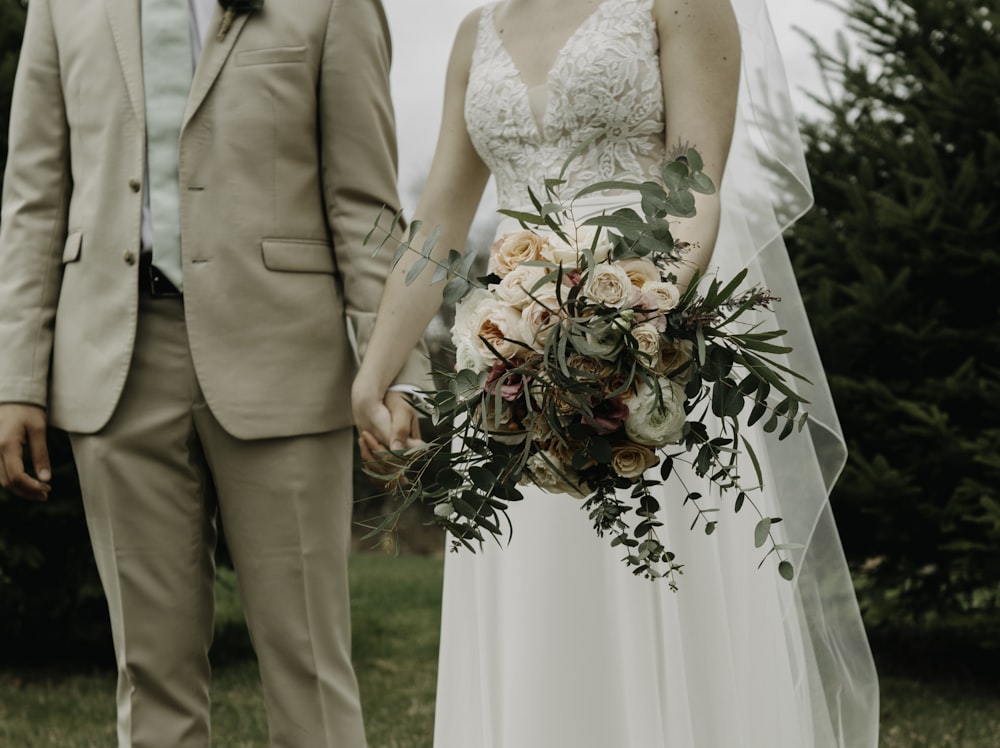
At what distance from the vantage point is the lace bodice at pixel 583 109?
2.55m

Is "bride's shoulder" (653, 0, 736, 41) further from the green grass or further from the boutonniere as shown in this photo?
the green grass

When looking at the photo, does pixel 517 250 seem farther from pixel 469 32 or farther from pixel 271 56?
pixel 469 32

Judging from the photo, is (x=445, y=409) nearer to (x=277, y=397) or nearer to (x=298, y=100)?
(x=277, y=397)

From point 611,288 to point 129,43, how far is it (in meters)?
1.37

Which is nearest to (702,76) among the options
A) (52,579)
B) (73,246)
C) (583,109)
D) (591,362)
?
(583,109)

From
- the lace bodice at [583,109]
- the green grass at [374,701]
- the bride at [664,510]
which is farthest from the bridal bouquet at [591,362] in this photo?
the green grass at [374,701]

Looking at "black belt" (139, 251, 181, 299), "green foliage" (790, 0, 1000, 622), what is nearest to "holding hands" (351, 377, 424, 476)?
"black belt" (139, 251, 181, 299)

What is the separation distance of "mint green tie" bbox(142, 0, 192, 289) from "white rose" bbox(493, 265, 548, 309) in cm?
96

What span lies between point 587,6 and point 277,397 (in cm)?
106

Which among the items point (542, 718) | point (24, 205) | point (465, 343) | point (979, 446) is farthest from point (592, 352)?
point (979, 446)

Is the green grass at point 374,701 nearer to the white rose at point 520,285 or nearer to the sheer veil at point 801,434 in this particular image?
the sheer veil at point 801,434

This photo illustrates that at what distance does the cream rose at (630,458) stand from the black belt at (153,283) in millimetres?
1138

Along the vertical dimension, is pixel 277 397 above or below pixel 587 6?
below

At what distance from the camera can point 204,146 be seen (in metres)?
2.61
